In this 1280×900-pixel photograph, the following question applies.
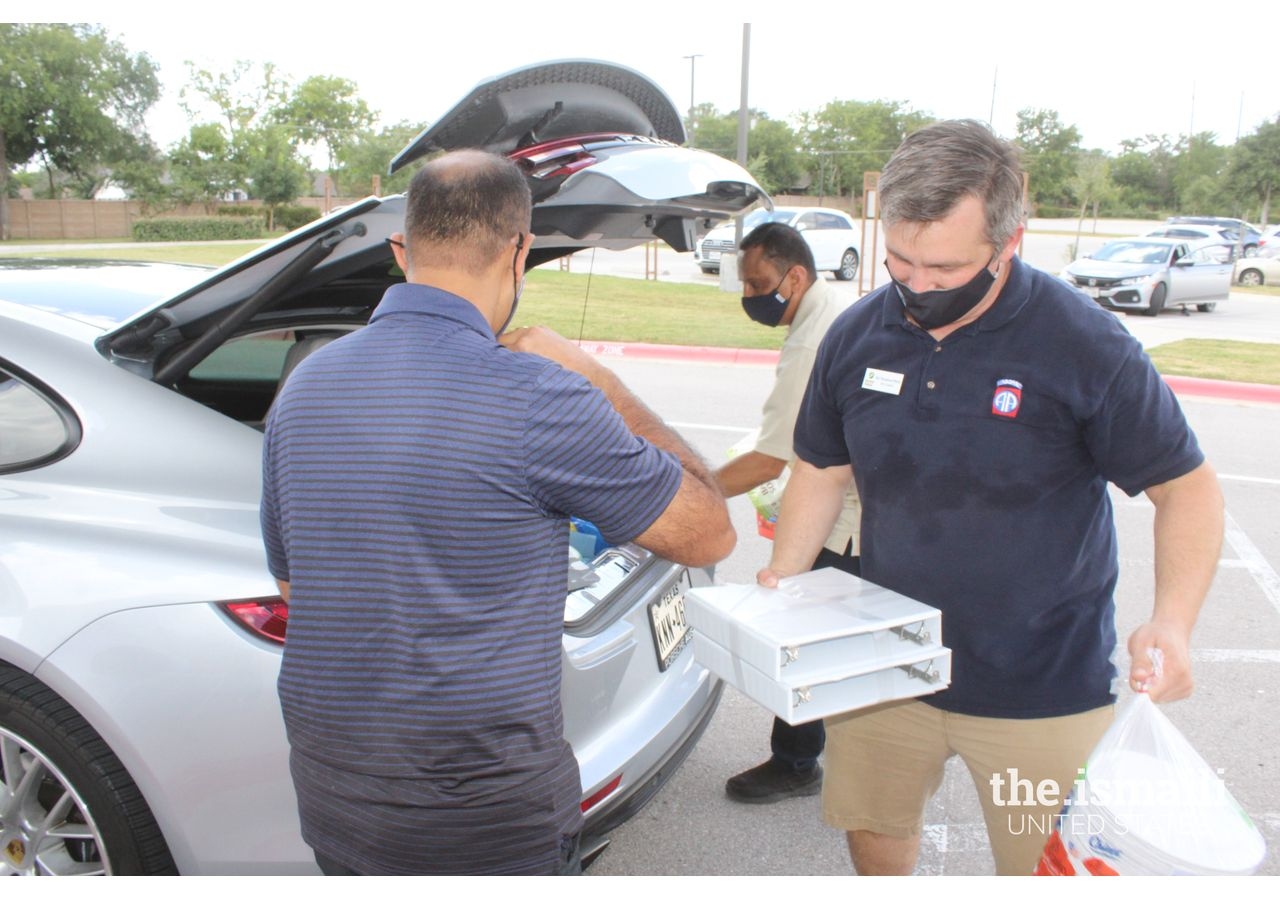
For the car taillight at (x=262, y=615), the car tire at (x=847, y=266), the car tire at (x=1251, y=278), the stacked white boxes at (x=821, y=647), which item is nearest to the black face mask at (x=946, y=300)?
the stacked white boxes at (x=821, y=647)

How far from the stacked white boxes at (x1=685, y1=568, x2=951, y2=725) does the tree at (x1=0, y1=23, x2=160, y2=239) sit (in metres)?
51.9

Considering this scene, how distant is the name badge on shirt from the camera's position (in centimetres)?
219

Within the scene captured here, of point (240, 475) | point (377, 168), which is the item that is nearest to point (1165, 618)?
point (240, 475)

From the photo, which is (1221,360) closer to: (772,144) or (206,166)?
(772,144)

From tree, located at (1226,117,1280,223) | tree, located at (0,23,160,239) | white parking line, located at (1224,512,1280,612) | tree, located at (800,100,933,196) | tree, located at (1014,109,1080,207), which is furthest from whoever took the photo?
tree, located at (800,100,933,196)

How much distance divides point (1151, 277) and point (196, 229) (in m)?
39.0

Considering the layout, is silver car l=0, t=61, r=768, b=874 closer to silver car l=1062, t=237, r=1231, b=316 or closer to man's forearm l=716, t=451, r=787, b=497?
man's forearm l=716, t=451, r=787, b=497

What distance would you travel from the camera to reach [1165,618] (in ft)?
6.48

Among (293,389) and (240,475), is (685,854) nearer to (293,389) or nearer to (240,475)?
(240,475)

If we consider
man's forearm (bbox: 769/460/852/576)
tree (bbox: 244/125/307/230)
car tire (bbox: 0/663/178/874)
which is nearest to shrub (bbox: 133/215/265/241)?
tree (bbox: 244/125/307/230)

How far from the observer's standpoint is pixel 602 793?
237 cm

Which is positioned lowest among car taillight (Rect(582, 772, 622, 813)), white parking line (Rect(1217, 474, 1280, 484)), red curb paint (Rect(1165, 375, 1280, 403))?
white parking line (Rect(1217, 474, 1280, 484))

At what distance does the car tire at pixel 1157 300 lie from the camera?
19984 millimetres

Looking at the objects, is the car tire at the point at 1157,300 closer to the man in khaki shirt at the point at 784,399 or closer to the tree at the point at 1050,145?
the man in khaki shirt at the point at 784,399
